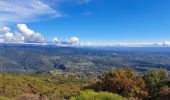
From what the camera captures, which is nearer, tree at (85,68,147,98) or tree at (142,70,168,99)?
tree at (85,68,147,98)

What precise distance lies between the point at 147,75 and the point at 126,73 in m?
10.7

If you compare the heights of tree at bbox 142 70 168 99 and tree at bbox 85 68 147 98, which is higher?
tree at bbox 85 68 147 98

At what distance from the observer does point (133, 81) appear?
28062mm

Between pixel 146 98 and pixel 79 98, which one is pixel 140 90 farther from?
pixel 79 98

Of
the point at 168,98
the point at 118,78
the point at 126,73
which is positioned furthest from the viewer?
the point at 126,73

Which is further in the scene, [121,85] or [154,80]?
[154,80]

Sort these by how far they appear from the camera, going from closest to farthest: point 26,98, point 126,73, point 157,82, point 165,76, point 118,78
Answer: point 26,98, point 118,78, point 126,73, point 157,82, point 165,76

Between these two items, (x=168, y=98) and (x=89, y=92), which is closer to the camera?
(x=89, y=92)

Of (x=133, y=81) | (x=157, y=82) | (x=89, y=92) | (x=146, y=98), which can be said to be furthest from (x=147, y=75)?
(x=89, y=92)

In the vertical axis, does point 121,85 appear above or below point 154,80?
above

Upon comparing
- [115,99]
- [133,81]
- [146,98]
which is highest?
[115,99]

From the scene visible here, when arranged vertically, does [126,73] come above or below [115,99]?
below

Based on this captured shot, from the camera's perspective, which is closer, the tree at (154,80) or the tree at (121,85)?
the tree at (121,85)

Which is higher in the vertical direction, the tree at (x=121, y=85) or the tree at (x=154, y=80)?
the tree at (x=121, y=85)
